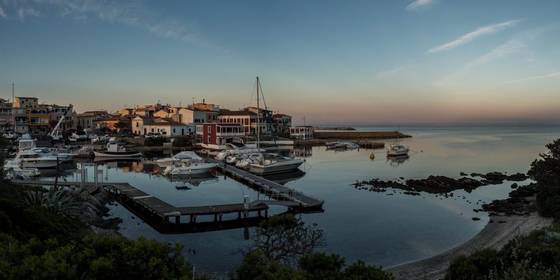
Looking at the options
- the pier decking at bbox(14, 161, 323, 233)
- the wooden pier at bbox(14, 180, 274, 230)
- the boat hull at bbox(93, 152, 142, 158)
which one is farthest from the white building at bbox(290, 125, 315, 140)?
the wooden pier at bbox(14, 180, 274, 230)

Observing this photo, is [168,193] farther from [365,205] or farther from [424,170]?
[424,170]

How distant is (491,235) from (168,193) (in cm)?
1951

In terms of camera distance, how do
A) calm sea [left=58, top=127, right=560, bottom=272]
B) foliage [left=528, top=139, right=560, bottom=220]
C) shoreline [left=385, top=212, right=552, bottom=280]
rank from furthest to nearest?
foliage [left=528, top=139, right=560, bottom=220]
calm sea [left=58, top=127, right=560, bottom=272]
shoreline [left=385, top=212, right=552, bottom=280]

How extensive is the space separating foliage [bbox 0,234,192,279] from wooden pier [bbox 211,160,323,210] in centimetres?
1683

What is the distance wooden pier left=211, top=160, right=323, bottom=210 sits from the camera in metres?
22.3

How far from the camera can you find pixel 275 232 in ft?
40.1

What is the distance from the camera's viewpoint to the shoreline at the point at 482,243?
43.2 feet

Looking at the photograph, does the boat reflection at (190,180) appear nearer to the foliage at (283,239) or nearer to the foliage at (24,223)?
the foliage at (283,239)

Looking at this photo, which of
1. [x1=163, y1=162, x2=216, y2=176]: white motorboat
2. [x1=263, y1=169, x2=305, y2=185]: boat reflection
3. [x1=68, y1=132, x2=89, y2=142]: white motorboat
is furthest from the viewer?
[x1=68, y1=132, x2=89, y2=142]: white motorboat

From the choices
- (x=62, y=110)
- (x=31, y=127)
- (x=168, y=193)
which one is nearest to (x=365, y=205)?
(x=168, y=193)

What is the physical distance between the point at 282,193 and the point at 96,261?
21006 millimetres

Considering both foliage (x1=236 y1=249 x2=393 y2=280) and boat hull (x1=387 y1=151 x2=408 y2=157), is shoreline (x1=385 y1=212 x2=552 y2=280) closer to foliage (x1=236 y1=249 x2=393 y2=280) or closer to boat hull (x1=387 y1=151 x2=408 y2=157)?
foliage (x1=236 y1=249 x2=393 y2=280)

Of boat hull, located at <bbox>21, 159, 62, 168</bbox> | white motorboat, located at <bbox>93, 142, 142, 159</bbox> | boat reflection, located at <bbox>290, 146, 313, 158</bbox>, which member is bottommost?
boat reflection, located at <bbox>290, 146, 313, 158</bbox>

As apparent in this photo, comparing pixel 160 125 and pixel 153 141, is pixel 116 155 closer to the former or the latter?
pixel 153 141
